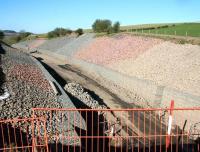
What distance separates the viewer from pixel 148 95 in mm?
25875

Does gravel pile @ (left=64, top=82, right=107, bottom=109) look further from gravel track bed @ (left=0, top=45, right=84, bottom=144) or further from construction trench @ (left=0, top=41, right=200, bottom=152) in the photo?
gravel track bed @ (left=0, top=45, right=84, bottom=144)

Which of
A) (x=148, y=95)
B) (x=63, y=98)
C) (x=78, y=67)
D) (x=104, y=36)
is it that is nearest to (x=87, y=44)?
(x=104, y=36)

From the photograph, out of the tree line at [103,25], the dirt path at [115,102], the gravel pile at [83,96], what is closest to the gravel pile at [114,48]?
the dirt path at [115,102]

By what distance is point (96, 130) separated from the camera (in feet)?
62.2

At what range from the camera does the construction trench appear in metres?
12.9

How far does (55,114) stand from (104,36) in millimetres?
39176

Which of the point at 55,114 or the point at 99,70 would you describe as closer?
the point at 55,114

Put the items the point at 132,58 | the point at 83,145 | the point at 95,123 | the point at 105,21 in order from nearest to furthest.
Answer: the point at 83,145, the point at 95,123, the point at 132,58, the point at 105,21

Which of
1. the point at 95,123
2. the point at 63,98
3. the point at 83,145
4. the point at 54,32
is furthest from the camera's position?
the point at 54,32

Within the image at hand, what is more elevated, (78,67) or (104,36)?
(104,36)

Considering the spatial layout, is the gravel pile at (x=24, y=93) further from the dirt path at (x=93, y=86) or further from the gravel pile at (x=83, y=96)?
the dirt path at (x=93, y=86)

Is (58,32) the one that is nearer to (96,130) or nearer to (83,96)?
(83,96)

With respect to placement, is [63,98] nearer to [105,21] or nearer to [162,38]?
[162,38]

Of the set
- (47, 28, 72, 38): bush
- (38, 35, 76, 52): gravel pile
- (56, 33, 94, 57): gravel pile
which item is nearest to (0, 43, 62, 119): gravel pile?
(56, 33, 94, 57): gravel pile
